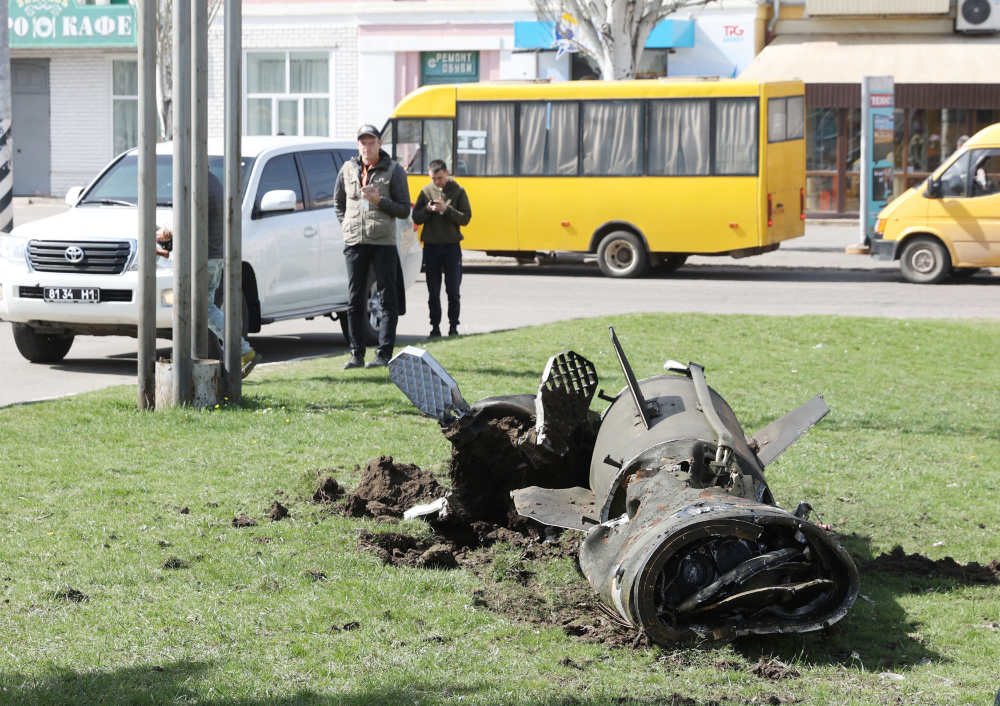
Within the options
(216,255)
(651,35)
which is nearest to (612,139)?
(651,35)

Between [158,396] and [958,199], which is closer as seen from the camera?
[158,396]

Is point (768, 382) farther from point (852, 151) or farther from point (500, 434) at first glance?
point (852, 151)

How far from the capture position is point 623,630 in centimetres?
514

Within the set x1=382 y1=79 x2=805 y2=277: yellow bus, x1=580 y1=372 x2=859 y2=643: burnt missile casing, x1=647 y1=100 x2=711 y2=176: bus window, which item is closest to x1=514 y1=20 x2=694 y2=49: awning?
x1=382 y1=79 x2=805 y2=277: yellow bus

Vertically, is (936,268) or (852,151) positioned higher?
(852,151)

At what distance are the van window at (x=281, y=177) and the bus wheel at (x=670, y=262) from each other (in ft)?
35.8

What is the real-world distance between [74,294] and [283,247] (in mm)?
1959

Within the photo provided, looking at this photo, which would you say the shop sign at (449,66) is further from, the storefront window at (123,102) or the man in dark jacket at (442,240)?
the man in dark jacket at (442,240)

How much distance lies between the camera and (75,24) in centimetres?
3875

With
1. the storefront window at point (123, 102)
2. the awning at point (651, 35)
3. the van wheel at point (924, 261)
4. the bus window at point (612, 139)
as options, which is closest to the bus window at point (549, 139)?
the bus window at point (612, 139)

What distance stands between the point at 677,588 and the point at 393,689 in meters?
1.05

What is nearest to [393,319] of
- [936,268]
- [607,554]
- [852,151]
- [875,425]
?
[875,425]

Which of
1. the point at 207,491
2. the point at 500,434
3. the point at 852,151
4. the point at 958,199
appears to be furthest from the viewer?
the point at 852,151

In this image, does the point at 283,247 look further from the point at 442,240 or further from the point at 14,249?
the point at 14,249
